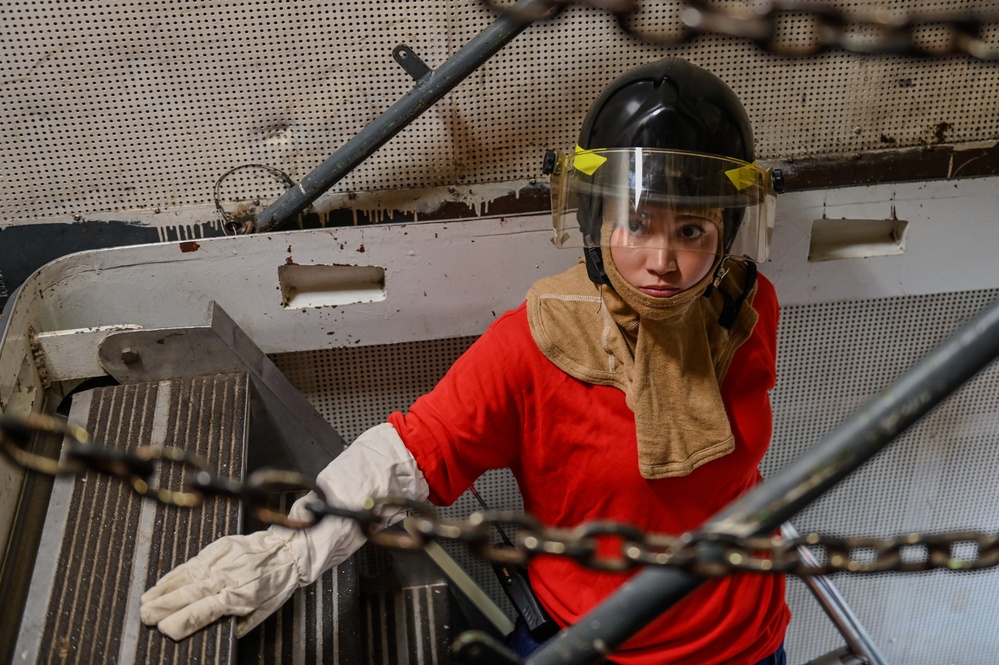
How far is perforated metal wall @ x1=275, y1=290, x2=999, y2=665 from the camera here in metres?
2.04

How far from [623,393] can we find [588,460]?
0.13 m

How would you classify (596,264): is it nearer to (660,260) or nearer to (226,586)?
(660,260)

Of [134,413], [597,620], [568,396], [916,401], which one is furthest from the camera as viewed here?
[134,413]

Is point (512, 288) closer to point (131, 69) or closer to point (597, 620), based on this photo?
point (131, 69)

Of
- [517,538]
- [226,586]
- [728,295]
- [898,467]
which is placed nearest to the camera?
[517,538]

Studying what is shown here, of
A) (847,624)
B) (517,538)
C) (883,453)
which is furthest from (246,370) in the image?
(883,453)

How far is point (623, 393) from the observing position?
144 centimetres

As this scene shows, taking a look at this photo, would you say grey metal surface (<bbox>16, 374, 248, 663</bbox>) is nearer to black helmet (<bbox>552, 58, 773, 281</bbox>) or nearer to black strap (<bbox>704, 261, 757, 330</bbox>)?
black helmet (<bbox>552, 58, 773, 281</bbox>)

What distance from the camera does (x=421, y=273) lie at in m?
1.84

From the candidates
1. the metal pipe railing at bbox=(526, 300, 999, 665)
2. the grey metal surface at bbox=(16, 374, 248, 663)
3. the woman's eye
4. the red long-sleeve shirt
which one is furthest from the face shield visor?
the grey metal surface at bbox=(16, 374, 248, 663)

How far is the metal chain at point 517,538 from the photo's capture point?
0.54 meters

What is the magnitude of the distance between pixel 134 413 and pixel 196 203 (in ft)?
1.56

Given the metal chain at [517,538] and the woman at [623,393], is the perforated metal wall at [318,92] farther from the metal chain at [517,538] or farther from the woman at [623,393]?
the metal chain at [517,538]

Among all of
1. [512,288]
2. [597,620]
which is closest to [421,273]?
[512,288]
